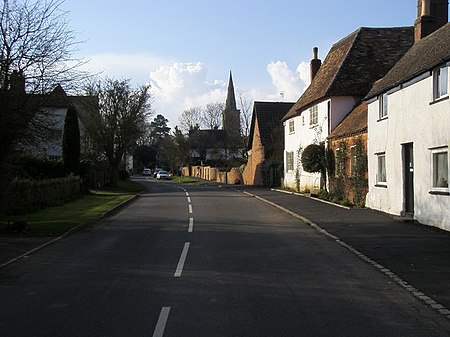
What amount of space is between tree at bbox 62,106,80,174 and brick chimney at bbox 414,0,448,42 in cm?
2456

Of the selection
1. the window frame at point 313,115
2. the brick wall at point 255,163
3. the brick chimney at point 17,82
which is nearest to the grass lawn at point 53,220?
the brick chimney at point 17,82

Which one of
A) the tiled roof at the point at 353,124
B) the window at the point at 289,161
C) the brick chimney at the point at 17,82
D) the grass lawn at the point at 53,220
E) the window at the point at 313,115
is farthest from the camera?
the window at the point at 289,161

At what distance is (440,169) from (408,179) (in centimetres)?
279

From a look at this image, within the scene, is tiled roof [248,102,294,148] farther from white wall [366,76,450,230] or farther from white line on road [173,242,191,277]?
white line on road [173,242,191,277]

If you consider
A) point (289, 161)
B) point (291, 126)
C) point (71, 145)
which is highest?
point (291, 126)

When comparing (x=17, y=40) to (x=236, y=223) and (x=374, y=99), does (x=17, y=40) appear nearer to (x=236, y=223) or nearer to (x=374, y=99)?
(x=236, y=223)

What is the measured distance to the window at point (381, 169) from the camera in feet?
68.5

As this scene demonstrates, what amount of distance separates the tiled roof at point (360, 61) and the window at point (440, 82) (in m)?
13.7

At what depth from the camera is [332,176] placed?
28766 mm

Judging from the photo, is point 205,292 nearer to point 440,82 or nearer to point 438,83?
point 440,82

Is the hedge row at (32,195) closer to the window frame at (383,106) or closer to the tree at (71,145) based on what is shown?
the tree at (71,145)

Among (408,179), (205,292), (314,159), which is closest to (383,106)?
(408,179)

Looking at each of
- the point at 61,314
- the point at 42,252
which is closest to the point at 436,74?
the point at 42,252

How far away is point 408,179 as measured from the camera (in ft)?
60.0
